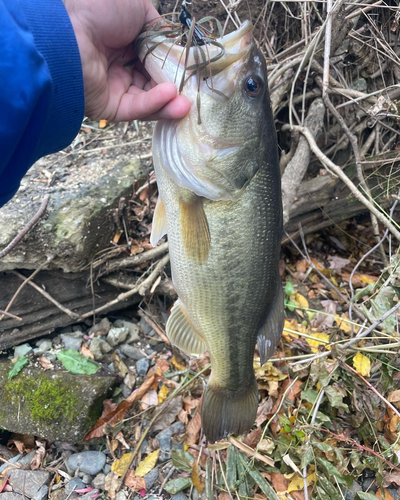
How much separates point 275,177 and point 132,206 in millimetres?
1923

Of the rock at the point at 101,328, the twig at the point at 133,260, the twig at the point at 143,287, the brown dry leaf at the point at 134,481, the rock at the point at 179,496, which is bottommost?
the rock at the point at 179,496

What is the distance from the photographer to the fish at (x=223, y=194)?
1.52 meters

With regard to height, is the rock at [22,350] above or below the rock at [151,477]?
above

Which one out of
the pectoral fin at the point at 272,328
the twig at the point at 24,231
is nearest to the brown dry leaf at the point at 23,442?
the twig at the point at 24,231

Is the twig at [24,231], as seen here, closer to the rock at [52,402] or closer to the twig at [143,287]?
the twig at [143,287]

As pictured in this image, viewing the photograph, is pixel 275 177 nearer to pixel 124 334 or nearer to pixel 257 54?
pixel 257 54

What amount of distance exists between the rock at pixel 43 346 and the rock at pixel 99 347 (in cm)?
35

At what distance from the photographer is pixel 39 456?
9.35ft

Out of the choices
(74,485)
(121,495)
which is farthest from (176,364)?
(74,485)

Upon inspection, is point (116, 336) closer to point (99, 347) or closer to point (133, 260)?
point (99, 347)

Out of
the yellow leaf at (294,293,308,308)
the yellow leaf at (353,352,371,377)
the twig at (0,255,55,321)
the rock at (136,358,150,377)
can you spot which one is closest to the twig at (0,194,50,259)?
the twig at (0,255,55,321)

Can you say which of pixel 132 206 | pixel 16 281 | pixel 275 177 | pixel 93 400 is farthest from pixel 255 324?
pixel 16 281

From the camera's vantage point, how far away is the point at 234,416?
1.98 meters

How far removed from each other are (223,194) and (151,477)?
2165 mm
